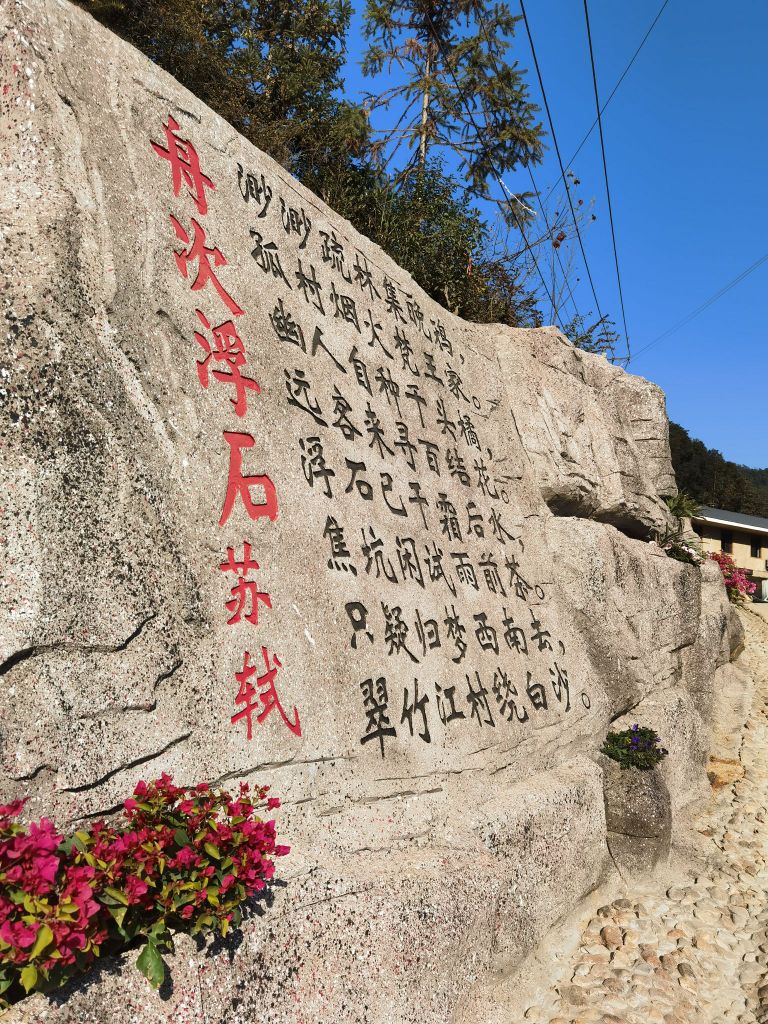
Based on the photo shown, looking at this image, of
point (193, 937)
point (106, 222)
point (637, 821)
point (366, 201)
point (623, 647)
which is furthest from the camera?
point (366, 201)

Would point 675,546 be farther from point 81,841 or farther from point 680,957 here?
point 81,841

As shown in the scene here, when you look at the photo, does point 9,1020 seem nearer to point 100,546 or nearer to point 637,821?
point 100,546

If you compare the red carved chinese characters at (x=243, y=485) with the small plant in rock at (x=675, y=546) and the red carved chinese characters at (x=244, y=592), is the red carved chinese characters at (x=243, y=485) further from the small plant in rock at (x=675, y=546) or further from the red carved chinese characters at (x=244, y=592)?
the small plant in rock at (x=675, y=546)

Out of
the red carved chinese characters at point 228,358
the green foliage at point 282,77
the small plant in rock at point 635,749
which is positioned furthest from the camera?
the green foliage at point 282,77

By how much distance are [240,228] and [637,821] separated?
16.2 ft

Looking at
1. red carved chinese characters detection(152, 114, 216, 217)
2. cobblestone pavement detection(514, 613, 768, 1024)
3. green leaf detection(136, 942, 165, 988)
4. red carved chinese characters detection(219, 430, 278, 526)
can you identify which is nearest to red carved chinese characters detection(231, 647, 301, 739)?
red carved chinese characters detection(219, 430, 278, 526)

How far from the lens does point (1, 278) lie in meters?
2.84

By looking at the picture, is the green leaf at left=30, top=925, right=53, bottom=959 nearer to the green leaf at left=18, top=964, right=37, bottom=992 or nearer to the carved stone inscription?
the green leaf at left=18, top=964, right=37, bottom=992

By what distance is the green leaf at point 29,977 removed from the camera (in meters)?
1.83

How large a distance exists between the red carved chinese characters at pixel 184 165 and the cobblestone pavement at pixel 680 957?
471 centimetres

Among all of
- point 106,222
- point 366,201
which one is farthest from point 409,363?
point 366,201

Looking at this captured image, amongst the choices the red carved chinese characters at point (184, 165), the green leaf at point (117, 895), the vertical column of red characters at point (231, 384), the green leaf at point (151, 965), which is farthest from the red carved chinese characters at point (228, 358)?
the green leaf at point (151, 965)

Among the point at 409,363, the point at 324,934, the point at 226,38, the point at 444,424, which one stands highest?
the point at 226,38

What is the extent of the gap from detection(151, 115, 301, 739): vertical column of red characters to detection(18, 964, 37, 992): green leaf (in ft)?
4.41
